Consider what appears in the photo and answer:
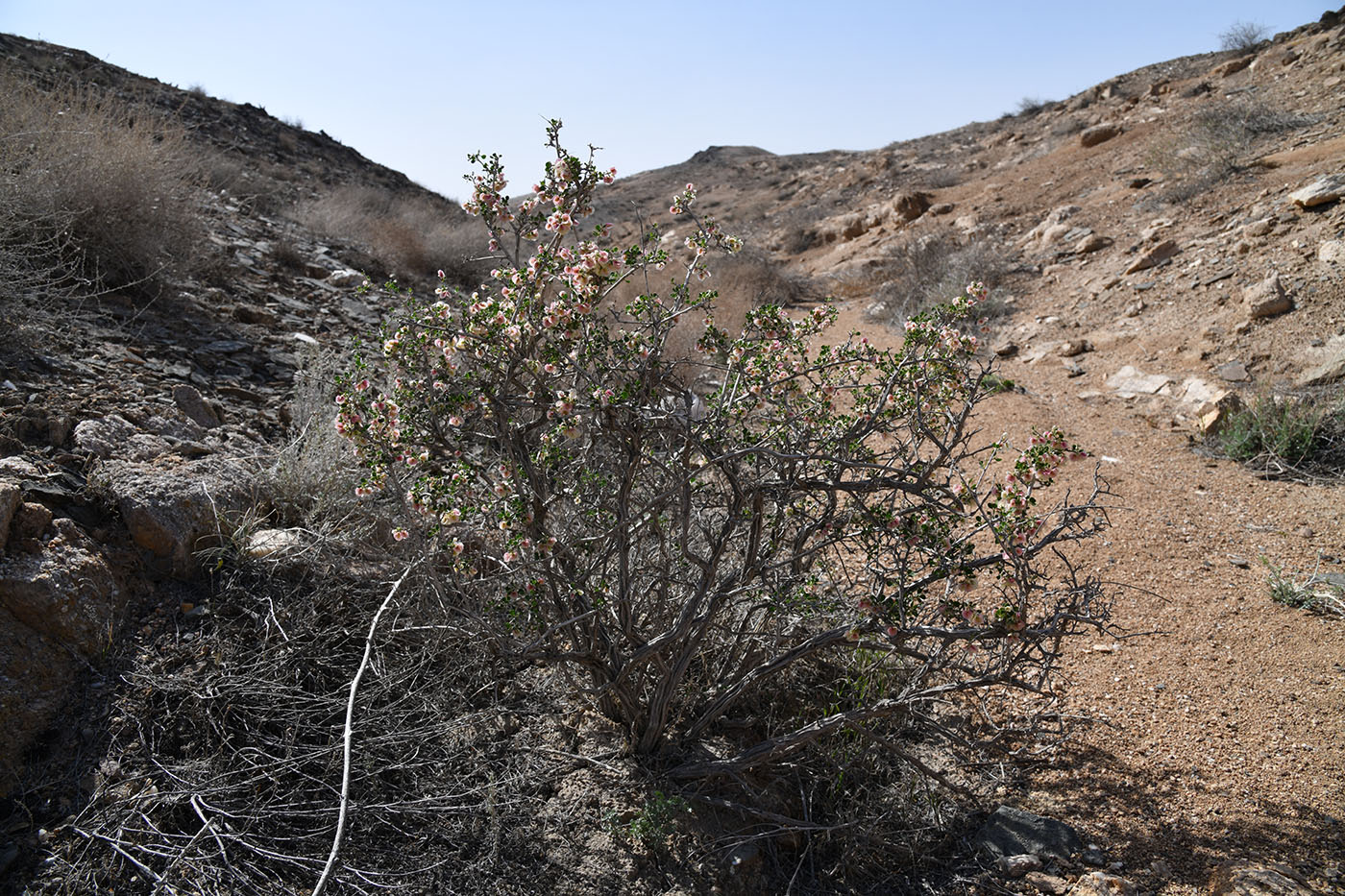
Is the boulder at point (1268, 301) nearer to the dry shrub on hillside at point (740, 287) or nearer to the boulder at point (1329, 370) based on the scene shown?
the boulder at point (1329, 370)

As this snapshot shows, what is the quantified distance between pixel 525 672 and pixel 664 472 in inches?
46.7

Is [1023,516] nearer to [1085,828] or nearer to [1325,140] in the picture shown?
[1085,828]

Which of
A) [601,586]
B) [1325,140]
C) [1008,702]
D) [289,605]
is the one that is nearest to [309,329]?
[289,605]

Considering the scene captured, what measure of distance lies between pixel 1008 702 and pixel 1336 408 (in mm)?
3517

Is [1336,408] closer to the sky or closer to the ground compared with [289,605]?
closer to the sky

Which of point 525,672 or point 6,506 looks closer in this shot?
point 6,506

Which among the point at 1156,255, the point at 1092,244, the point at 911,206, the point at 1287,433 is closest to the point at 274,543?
the point at 1287,433

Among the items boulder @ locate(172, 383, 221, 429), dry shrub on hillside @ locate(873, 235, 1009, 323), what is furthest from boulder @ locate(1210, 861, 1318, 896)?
dry shrub on hillside @ locate(873, 235, 1009, 323)

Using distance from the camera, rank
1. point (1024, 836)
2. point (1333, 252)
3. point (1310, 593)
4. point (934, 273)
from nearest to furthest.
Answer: point (1024, 836)
point (1310, 593)
point (1333, 252)
point (934, 273)

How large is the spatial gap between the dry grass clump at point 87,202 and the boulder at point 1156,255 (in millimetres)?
8742

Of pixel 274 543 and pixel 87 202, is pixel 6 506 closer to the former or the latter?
pixel 274 543

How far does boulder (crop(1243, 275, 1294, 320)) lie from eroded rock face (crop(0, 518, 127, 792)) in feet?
25.1

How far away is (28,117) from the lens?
197 inches

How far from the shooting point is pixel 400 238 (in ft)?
30.2
